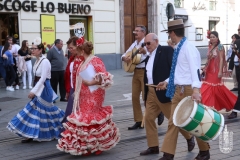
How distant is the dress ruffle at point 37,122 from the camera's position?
6828mm

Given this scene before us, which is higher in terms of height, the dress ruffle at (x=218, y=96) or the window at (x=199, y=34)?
the window at (x=199, y=34)

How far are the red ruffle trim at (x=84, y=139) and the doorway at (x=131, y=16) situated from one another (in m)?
16.2

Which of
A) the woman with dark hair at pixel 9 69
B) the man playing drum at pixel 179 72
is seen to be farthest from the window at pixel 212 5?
the man playing drum at pixel 179 72

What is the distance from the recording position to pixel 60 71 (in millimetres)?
11797

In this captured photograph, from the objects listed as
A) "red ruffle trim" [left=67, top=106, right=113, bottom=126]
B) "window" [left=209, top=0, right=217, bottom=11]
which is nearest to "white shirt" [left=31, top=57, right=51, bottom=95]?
"red ruffle trim" [left=67, top=106, right=113, bottom=126]

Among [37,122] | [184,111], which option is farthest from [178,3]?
[184,111]

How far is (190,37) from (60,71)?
50.9 feet

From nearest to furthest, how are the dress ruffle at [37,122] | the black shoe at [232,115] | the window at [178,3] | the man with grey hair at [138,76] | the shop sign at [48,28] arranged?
the dress ruffle at [37,122], the man with grey hair at [138,76], the black shoe at [232,115], the shop sign at [48,28], the window at [178,3]

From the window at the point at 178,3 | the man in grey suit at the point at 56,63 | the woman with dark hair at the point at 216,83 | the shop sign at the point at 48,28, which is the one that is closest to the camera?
the woman with dark hair at the point at 216,83

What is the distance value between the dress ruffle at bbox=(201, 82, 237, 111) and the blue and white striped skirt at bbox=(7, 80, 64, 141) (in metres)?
3.20

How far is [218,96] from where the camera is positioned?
8695mm

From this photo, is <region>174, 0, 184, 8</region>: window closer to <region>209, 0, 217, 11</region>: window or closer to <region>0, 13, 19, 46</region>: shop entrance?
<region>209, 0, 217, 11</region>: window

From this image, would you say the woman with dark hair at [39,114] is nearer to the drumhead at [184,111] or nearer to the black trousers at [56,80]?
the drumhead at [184,111]

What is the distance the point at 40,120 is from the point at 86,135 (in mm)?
1406
